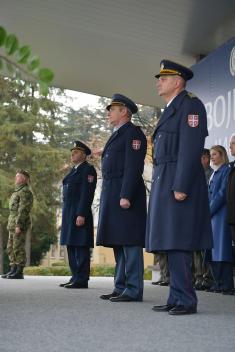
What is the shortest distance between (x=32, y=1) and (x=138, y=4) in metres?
1.41

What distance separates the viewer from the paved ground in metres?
2.49

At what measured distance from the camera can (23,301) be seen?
4.78 meters

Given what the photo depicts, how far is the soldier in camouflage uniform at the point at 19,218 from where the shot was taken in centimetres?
891

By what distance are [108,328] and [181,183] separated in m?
1.11

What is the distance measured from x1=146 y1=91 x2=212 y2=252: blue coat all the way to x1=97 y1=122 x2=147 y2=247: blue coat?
852 millimetres

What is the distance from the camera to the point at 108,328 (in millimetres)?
3117

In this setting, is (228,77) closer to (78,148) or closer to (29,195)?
(78,148)

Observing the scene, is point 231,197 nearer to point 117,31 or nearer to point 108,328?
point 108,328

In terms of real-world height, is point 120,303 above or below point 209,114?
below

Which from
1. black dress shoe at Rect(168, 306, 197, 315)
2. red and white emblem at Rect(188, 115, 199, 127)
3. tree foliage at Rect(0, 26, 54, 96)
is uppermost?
red and white emblem at Rect(188, 115, 199, 127)

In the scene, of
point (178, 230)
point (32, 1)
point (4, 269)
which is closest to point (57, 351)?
point (178, 230)

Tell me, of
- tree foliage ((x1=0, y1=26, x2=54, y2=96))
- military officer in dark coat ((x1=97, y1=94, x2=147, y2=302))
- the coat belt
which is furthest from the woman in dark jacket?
tree foliage ((x1=0, y1=26, x2=54, y2=96))

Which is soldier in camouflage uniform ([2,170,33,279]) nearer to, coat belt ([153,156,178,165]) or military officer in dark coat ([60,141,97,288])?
military officer in dark coat ([60,141,97,288])

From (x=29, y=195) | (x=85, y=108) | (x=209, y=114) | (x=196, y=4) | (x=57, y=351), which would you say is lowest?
(x=57, y=351)
